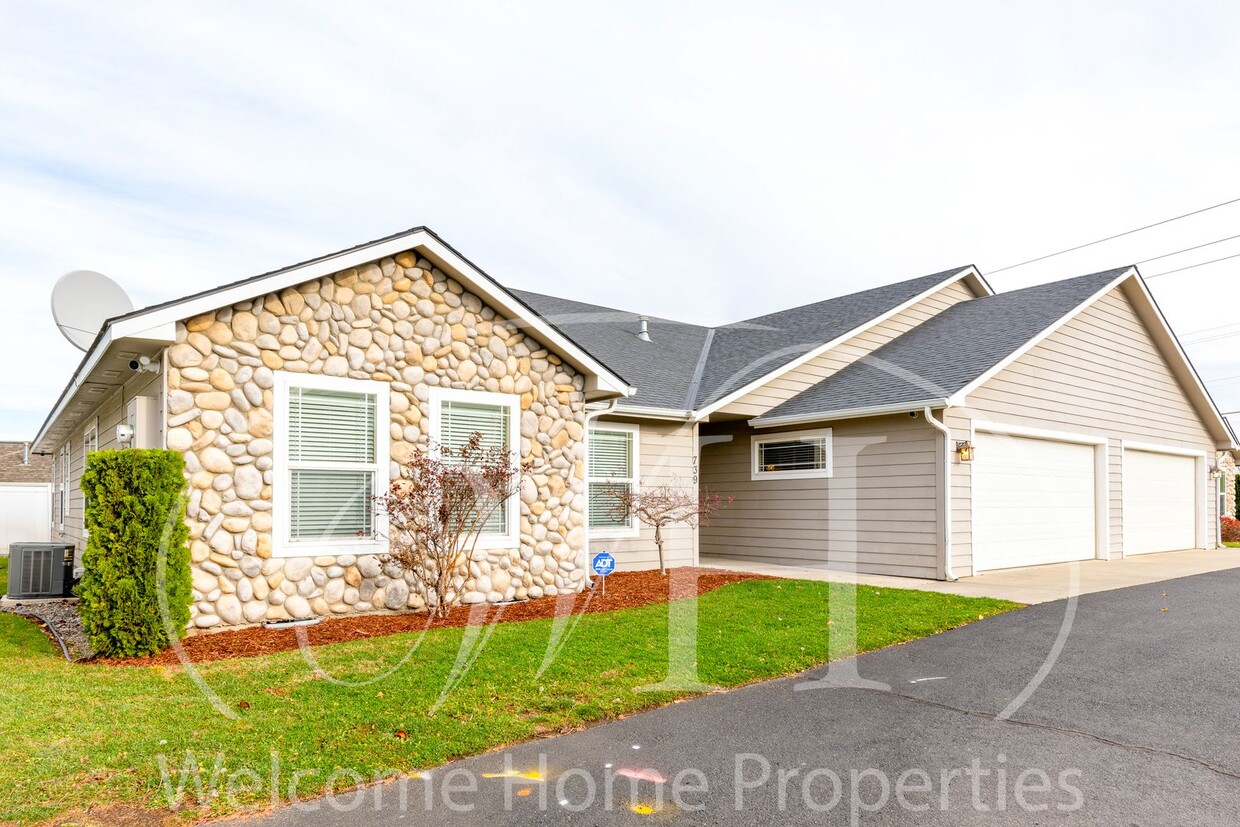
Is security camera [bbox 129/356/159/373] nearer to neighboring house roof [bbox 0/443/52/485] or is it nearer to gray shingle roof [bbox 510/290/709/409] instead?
gray shingle roof [bbox 510/290/709/409]

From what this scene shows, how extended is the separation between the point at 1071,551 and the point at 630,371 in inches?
352

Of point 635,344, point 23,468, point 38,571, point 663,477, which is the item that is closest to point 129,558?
point 38,571

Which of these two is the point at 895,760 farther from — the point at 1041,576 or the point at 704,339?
the point at 704,339

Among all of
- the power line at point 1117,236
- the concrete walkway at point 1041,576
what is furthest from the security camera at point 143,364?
the power line at point 1117,236

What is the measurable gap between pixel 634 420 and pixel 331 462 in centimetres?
571

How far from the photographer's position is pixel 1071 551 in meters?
14.8

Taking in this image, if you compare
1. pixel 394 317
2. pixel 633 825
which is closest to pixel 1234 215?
pixel 394 317

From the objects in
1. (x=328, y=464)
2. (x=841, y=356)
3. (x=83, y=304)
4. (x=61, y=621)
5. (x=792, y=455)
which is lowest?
(x=61, y=621)

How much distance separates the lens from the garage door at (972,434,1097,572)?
12773 millimetres

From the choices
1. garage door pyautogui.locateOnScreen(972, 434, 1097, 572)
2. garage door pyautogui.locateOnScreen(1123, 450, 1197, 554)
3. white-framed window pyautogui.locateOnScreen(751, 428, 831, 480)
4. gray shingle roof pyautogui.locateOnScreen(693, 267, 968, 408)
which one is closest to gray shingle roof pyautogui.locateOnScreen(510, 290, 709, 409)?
gray shingle roof pyautogui.locateOnScreen(693, 267, 968, 408)

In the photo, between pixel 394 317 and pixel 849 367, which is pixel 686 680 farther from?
pixel 849 367

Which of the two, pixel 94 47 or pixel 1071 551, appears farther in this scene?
pixel 1071 551

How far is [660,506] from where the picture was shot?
12539 millimetres

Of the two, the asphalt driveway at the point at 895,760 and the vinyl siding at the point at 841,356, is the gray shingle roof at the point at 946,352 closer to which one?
the vinyl siding at the point at 841,356
